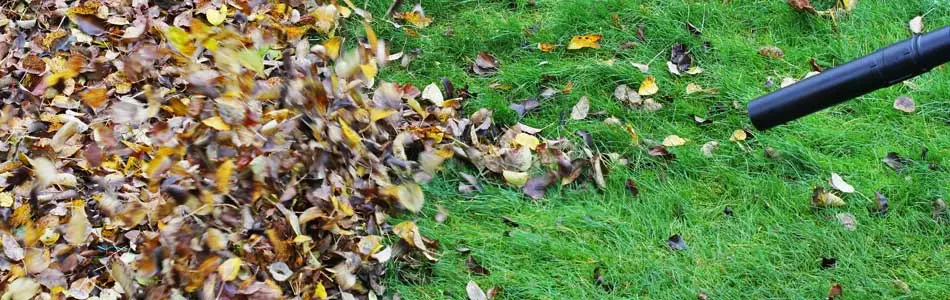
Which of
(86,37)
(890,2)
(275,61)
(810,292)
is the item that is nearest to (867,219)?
(810,292)

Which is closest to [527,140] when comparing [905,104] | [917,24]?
[905,104]

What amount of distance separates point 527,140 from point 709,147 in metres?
0.63

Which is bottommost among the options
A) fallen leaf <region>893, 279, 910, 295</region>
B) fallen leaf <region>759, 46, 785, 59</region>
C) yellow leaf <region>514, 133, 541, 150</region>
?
yellow leaf <region>514, 133, 541, 150</region>

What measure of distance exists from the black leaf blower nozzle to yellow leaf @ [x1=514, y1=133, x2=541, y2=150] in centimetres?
181

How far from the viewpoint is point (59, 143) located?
322 centimetres

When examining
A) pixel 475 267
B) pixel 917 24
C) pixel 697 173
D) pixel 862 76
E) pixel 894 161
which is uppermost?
pixel 862 76

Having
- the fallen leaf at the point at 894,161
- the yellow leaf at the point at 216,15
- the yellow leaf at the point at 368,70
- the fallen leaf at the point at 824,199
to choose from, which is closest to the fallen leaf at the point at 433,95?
the yellow leaf at the point at 368,70

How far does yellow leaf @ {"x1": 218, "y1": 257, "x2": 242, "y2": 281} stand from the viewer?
8.25ft

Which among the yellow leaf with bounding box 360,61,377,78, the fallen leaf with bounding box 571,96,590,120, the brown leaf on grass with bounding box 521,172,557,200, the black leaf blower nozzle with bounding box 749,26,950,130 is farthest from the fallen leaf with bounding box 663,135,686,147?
the black leaf blower nozzle with bounding box 749,26,950,130

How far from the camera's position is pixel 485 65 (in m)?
3.72

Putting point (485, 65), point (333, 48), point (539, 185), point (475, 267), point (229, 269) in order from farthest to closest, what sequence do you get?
point (485, 65)
point (333, 48)
point (539, 185)
point (475, 267)
point (229, 269)

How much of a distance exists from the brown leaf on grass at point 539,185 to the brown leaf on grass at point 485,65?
70cm

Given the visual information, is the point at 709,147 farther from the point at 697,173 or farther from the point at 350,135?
the point at 350,135

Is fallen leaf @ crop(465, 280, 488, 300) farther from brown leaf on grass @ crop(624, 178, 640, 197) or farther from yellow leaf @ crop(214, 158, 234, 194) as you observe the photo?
yellow leaf @ crop(214, 158, 234, 194)
